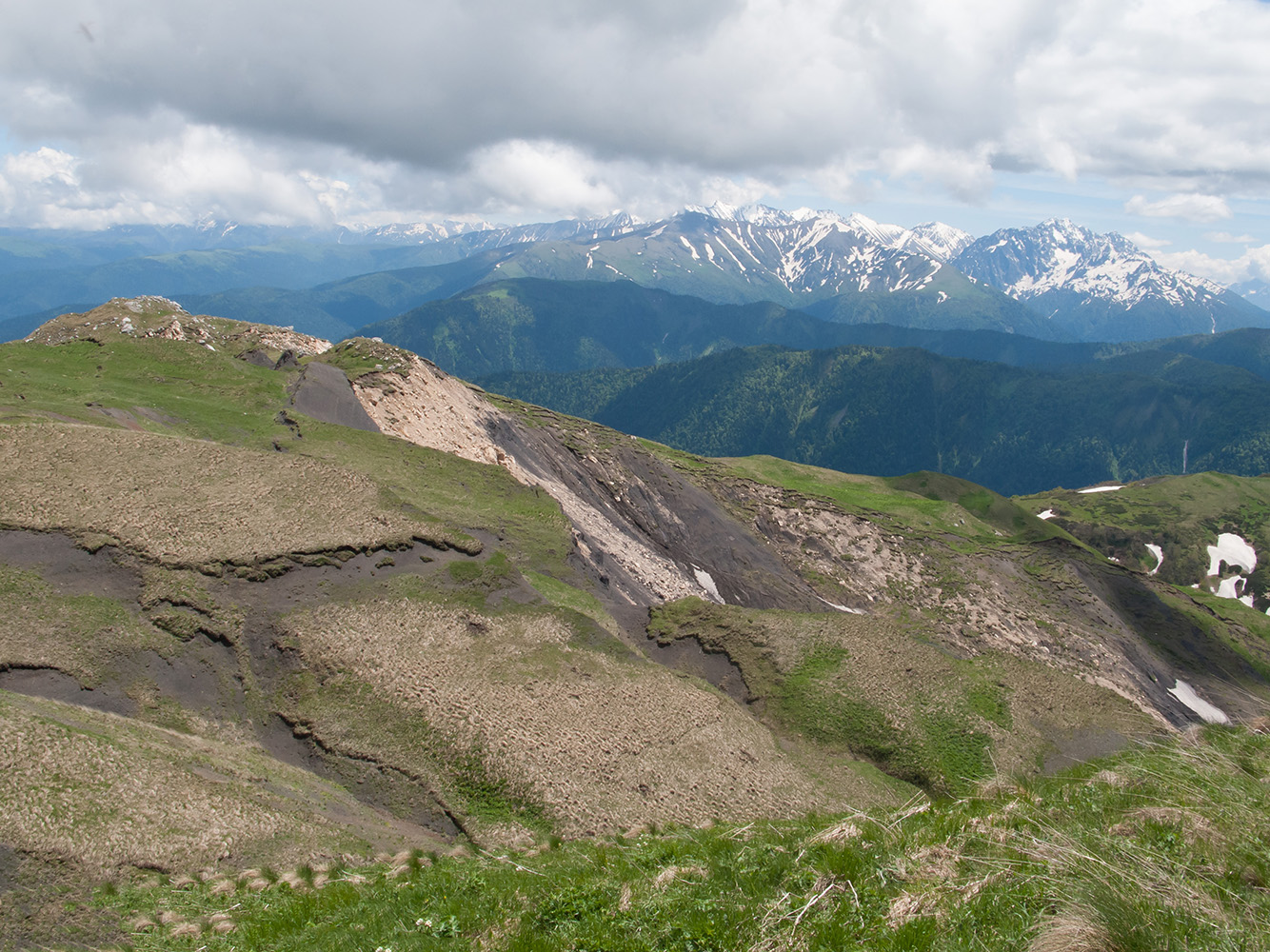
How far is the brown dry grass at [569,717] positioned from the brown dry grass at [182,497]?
5.10 metres

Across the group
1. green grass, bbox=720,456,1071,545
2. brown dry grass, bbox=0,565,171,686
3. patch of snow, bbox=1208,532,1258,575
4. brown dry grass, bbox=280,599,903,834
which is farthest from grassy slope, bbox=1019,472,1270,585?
brown dry grass, bbox=0,565,171,686

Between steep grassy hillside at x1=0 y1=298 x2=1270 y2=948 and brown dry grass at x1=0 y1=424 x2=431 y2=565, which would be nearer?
steep grassy hillside at x1=0 y1=298 x2=1270 y2=948

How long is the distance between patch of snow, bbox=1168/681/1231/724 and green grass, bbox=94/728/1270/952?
7561 centimetres

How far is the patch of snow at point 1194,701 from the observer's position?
72.0 m

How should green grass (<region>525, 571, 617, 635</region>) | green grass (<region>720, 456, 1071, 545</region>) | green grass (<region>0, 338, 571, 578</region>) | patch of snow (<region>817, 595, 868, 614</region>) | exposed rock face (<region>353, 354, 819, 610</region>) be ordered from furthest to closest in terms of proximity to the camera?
green grass (<region>720, 456, 1071, 545</region>) → patch of snow (<region>817, 595, 868, 614</region>) → exposed rock face (<region>353, 354, 819, 610</region>) → green grass (<region>0, 338, 571, 578</region>) → green grass (<region>525, 571, 617, 635</region>)

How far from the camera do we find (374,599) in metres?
31.1

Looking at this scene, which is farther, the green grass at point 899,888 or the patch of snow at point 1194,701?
the patch of snow at point 1194,701

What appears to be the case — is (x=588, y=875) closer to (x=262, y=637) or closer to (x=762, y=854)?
(x=762, y=854)

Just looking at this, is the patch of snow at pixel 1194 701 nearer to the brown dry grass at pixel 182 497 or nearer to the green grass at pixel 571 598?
the green grass at pixel 571 598

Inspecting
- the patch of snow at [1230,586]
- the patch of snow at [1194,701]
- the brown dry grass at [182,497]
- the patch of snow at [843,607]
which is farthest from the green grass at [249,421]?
the patch of snow at [1230,586]

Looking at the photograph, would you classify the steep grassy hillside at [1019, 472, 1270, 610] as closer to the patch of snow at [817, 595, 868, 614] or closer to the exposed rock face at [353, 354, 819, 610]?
the patch of snow at [817, 595, 868, 614]

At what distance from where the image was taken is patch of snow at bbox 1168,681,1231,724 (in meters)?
72.0

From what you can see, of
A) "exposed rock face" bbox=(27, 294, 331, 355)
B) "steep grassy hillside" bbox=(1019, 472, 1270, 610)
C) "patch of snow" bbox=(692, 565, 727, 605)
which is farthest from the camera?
"steep grassy hillside" bbox=(1019, 472, 1270, 610)


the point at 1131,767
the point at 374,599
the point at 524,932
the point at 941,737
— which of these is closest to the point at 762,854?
the point at 524,932
